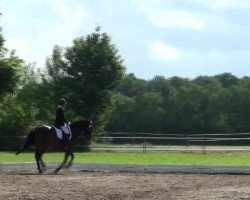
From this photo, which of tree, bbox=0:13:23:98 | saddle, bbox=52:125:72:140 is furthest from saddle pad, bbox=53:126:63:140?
tree, bbox=0:13:23:98

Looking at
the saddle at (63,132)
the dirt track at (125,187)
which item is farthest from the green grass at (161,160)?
the dirt track at (125,187)

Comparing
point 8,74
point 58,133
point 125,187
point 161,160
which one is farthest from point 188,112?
point 125,187

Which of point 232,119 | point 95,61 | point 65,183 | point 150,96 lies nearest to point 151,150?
point 95,61

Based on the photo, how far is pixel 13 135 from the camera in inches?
1881

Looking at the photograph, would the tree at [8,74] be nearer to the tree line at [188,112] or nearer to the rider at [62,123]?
the rider at [62,123]

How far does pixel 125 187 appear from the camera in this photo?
50.3 feet

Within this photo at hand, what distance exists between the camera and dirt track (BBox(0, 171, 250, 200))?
13195mm

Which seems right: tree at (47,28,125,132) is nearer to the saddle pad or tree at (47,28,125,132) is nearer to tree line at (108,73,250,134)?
the saddle pad

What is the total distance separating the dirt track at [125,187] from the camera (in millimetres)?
13195

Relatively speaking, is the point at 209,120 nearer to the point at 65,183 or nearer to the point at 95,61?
the point at 95,61

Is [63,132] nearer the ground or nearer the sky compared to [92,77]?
nearer the ground

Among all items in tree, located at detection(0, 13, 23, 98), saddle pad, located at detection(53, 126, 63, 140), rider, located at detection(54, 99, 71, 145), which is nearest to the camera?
rider, located at detection(54, 99, 71, 145)

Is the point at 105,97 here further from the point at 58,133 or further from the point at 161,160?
the point at 58,133

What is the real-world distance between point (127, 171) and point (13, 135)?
27.7 metres
